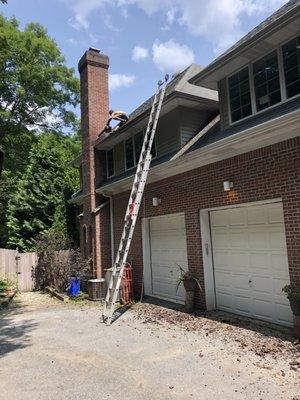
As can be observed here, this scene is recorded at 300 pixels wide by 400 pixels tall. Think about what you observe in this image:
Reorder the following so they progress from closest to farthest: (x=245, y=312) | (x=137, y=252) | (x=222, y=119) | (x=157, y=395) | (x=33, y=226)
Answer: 1. (x=157, y=395)
2. (x=245, y=312)
3. (x=222, y=119)
4. (x=137, y=252)
5. (x=33, y=226)

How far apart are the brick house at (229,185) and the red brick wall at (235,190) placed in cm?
2

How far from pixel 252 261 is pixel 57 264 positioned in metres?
9.08

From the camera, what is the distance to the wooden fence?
54.2 feet

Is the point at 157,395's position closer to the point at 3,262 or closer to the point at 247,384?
the point at 247,384

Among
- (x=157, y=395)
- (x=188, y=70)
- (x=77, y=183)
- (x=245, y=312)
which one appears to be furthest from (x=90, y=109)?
(x=157, y=395)

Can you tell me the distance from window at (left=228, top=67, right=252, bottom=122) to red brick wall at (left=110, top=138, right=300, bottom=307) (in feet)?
4.37

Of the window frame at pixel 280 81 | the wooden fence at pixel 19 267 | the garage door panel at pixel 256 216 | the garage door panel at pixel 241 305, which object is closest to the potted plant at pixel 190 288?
the garage door panel at pixel 241 305

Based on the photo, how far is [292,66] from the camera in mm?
8352

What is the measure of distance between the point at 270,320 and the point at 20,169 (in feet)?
71.0

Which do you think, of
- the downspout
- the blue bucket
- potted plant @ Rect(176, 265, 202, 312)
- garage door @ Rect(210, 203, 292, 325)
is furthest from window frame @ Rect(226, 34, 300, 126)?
the blue bucket

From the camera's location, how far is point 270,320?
8.47m

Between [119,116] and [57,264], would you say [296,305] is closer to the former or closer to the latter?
[119,116]

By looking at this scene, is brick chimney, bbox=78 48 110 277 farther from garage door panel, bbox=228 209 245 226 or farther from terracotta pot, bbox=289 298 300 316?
terracotta pot, bbox=289 298 300 316

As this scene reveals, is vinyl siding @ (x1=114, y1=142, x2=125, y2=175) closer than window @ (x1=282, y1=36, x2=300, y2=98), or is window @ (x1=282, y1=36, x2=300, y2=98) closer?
window @ (x1=282, y1=36, x2=300, y2=98)
